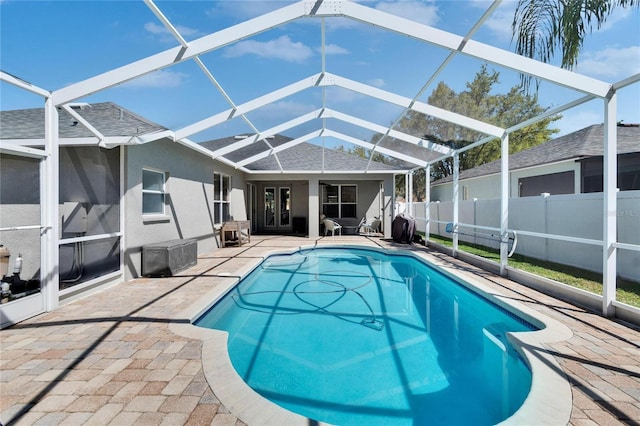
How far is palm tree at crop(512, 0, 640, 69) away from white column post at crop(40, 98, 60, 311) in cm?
691

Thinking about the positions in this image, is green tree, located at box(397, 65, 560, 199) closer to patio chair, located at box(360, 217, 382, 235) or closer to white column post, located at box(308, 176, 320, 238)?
white column post, located at box(308, 176, 320, 238)

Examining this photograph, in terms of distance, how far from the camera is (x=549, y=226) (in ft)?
26.7

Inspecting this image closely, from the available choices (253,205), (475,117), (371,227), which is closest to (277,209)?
(253,205)

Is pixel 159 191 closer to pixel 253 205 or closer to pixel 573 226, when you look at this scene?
pixel 253 205

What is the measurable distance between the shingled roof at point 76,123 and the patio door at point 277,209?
10.3 meters

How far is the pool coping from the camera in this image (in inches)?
86.6

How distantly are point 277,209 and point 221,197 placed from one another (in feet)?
18.4

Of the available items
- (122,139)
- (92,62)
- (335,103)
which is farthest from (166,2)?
(335,103)

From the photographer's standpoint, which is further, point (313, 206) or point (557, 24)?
point (313, 206)

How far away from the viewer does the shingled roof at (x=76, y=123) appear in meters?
5.29

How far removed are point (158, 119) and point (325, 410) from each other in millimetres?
6347

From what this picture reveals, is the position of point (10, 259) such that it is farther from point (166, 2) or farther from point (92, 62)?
point (166, 2)

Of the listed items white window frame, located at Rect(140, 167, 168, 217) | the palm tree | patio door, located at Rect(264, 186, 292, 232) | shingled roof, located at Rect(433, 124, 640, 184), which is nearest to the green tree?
the palm tree

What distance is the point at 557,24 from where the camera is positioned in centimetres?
403
